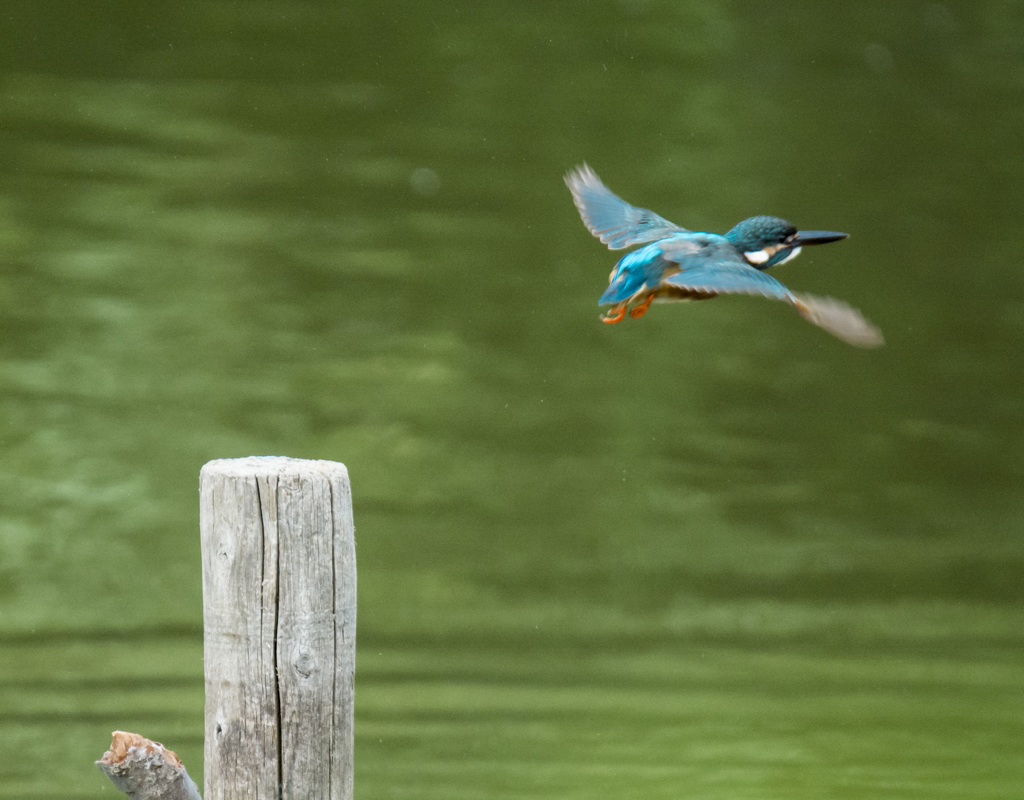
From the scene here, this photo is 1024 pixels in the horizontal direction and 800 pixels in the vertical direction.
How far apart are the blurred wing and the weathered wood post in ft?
1.73

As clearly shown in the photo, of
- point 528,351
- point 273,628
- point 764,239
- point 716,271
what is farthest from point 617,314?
point 528,351

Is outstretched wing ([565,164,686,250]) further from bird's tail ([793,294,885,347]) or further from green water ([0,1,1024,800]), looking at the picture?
green water ([0,1,1024,800])

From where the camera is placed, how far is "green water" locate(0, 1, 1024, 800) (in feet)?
12.0

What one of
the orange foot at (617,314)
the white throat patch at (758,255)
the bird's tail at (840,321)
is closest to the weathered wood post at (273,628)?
the orange foot at (617,314)

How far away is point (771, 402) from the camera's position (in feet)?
13.0

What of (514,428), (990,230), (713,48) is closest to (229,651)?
(514,428)

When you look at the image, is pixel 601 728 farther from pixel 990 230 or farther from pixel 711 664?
pixel 990 230

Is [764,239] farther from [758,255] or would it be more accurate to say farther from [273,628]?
[273,628]

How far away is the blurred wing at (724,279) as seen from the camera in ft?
5.12

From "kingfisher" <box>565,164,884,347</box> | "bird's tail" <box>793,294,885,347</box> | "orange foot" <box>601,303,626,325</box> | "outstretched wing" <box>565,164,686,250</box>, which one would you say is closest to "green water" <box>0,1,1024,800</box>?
"outstretched wing" <box>565,164,686,250</box>

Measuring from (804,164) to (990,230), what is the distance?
2.21 ft

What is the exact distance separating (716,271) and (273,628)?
737 mm

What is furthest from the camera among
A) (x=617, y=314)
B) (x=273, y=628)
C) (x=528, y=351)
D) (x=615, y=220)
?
(x=528, y=351)

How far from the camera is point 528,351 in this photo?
3875 millimetres
